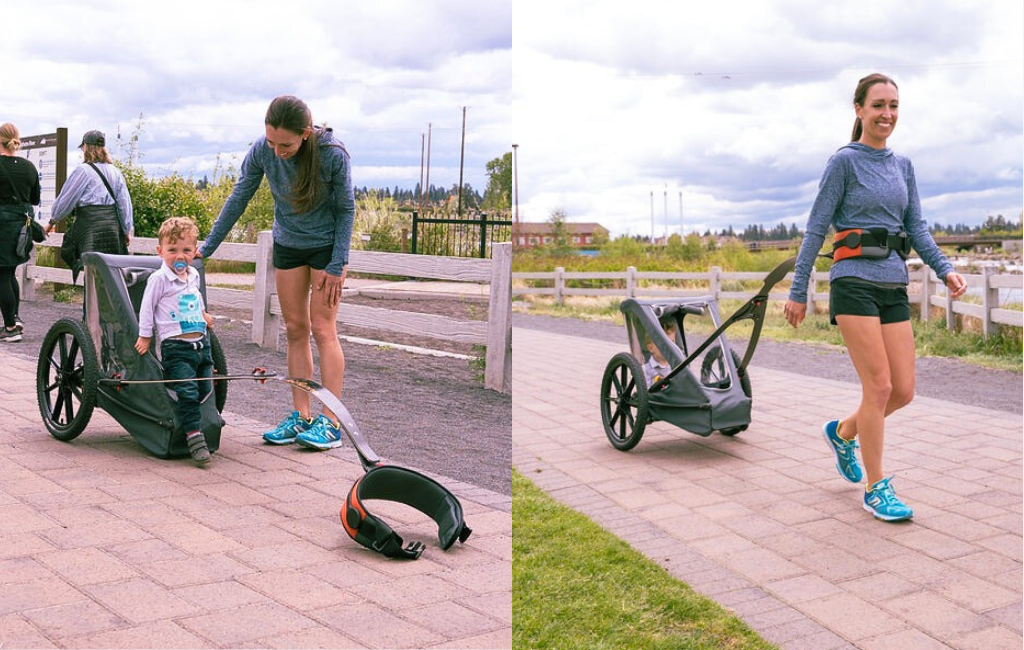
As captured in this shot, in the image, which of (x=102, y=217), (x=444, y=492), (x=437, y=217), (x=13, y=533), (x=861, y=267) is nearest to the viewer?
(x=13, y=533)

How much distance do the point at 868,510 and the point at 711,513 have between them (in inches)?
22.2

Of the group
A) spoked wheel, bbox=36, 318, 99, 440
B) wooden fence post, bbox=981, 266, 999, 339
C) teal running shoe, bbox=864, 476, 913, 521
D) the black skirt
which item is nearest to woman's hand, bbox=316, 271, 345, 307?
spoked wheel, bbox=36, 318, 99, 440

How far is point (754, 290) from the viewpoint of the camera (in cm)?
1820

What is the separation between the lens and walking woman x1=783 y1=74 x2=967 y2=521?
3.83 meters

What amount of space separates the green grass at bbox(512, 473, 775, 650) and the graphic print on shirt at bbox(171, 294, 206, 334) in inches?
57.6

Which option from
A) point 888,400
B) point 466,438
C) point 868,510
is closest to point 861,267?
point 888,400

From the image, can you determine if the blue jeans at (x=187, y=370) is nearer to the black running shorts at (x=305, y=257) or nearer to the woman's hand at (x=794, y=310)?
the black running shorts at (x=305, y=257)

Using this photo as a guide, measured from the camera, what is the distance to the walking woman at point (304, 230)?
4.16m

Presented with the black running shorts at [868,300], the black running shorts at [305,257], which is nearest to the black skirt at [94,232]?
the black running shorts at [305,257]

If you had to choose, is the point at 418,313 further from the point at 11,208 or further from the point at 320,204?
the point at 320,204

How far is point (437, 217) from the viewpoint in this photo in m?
18.0

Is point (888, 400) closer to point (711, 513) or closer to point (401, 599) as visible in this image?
point (711, 513)

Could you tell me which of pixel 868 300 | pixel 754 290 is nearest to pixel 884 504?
pixel 868 300

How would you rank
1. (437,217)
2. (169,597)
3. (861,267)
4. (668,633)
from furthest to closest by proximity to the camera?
(437,217)
(861,267)
(668,633)
(169,597)
